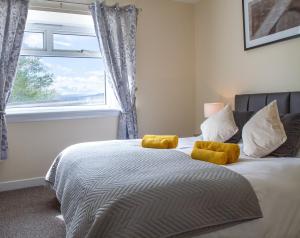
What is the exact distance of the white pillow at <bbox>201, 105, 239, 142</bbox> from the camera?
2582mm

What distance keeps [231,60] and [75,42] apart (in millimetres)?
2106

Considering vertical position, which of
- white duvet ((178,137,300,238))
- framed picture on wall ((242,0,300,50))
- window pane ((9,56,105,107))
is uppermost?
framed picture on wall ((242,0,300,50))

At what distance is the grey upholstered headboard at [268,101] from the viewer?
2565 millimetres

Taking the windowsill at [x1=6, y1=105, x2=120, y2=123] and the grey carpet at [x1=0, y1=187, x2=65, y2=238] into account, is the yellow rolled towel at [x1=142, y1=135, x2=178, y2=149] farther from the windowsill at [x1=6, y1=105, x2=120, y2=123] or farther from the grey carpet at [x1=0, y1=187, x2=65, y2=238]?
the windowsill at [x1=6, y1=105, x2=120, y2=123]

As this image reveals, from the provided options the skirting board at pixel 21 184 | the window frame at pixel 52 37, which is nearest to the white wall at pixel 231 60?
the window frame at pixel 52 37

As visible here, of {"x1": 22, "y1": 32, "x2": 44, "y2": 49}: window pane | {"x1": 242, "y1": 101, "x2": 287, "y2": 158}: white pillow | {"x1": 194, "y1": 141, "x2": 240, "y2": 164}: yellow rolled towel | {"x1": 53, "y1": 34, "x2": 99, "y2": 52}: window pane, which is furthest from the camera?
{"x1": 53, "y1": 34, "x2": 99, "y2": 52}: window pane

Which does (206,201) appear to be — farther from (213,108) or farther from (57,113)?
(57,113)

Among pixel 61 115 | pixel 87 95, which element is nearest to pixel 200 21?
pixel 87 95

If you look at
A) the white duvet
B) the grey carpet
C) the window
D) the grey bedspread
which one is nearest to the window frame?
the window

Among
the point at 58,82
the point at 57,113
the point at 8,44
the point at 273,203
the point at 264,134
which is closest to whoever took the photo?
the point at 273,203

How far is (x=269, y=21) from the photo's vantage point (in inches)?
115

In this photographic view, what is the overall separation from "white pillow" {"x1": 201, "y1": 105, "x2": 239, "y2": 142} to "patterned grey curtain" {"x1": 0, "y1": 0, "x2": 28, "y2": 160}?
7.38 ft

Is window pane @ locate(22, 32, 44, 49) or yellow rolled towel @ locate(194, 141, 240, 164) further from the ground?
window pane @ locate(22, 32, 44, 49)

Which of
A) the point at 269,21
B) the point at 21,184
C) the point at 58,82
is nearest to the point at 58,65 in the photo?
the point at 58,82
